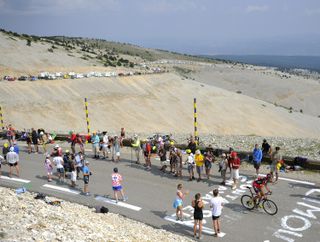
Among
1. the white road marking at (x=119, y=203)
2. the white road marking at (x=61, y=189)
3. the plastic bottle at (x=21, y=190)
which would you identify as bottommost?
the white road marking at (x=119, y=203)

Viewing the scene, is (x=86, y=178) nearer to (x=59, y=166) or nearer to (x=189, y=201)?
(x=59, y=166)

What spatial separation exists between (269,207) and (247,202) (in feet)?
2.67

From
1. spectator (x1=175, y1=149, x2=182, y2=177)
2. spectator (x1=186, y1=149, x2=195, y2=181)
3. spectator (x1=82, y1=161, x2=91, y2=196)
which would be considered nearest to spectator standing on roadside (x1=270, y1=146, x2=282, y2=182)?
spectator (x1=186, y1=149, x2=195, y2=181)

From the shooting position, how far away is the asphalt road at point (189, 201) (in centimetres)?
1316

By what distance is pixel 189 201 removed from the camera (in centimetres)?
1555

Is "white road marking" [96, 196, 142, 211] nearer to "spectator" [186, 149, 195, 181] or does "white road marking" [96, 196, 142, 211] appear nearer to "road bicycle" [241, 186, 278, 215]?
"spectator" [186, 149, 195, 181]

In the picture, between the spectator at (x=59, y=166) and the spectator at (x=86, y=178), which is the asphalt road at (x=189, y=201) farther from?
the spectator at (x=59, y=166)

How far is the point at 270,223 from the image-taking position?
1362 centimetres

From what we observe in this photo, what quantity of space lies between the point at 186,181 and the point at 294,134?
30.6 meters

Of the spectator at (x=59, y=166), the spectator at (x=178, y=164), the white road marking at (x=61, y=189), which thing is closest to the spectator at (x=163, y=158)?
the spectator at (x=178, y=164)

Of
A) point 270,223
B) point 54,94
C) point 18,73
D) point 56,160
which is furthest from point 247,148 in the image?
point 18,73

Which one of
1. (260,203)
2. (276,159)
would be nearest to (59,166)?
(260,203)

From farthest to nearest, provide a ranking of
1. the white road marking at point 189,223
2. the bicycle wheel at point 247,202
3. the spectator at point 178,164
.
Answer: the spectator at point 178,164
the bicycle wheel at point 247,202
the white road marking at point 189,223

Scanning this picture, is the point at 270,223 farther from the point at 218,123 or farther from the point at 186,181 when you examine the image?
the point at 218,123
